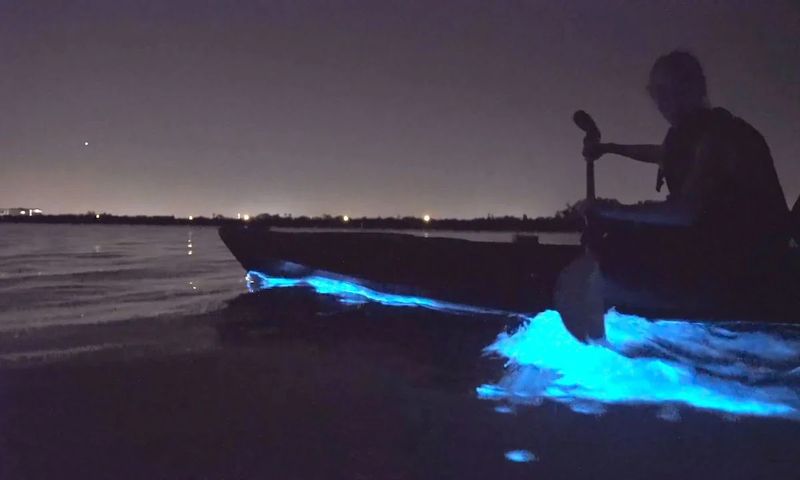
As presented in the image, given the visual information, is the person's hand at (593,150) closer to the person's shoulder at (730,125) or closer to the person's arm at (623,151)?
the person's arm at (623,151)

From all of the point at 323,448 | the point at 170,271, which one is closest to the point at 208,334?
the point at 323,448

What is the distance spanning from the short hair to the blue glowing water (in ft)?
6.96

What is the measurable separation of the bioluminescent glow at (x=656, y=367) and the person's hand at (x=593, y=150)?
1669mm

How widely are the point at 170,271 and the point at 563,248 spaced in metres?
11.0

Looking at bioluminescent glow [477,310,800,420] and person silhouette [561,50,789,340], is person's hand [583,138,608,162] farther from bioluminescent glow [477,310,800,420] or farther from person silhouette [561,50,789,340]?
bioluminescent glow [477,310,800,420]

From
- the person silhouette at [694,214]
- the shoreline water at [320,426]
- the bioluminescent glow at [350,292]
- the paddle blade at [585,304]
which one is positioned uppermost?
the person silhouette at [694,214]

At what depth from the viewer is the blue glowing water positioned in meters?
4.31

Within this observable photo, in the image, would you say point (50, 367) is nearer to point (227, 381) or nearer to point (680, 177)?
point (227, 381)

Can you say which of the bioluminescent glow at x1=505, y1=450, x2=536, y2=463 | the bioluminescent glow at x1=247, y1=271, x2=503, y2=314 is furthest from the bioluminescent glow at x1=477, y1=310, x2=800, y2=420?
the bioluminescent glow at x1=247, y1=271, x2=503, y2=314

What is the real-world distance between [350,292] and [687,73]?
7.20 meters

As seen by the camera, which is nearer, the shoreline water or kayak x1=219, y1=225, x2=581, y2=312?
the shoreline water

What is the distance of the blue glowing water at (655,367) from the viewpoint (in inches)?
170

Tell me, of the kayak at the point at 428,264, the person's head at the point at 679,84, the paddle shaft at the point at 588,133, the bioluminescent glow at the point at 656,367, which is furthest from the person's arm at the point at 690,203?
the kayak at the point at 428,264

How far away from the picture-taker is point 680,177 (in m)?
5.26
